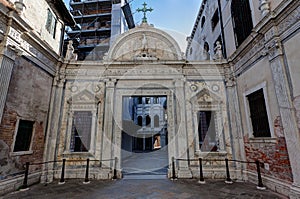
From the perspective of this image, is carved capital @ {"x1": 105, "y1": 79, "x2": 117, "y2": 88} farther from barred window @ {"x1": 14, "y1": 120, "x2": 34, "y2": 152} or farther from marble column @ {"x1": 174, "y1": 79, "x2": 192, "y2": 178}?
barred window @ {"x1": 14, "y1": 120, "x2": 34, "y2": 152}

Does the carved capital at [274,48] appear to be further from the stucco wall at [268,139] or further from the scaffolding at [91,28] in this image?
the scaffolding at [91,28]

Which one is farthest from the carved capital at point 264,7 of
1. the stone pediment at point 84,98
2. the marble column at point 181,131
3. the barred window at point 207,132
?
the stone pediment at point 84,98

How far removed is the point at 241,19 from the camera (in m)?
7.10

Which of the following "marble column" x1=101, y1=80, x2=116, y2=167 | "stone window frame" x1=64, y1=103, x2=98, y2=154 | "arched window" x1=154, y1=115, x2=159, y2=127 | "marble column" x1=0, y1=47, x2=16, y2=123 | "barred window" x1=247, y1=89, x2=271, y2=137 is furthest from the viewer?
"arched window" x1=154, y1=115, x2=159, y2=127

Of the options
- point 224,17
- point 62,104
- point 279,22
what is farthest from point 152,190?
point 224,17

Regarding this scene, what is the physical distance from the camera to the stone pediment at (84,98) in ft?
24.3

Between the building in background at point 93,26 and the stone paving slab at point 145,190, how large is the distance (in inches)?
614

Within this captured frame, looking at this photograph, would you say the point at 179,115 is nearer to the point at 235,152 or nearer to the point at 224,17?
the point at 235,152

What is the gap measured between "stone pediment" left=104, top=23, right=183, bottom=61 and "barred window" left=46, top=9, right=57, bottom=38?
3.04 metres

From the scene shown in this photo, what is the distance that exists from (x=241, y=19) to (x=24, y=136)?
969 centimetres

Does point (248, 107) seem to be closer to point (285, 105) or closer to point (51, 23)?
point (285, 105)

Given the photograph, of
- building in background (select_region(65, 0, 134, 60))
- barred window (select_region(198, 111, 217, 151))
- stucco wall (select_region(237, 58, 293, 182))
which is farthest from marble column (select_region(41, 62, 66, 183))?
building in background (select_region(65, 0, 134, 60))

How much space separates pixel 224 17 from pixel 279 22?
13.8 feet

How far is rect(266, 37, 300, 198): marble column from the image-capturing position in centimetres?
434
